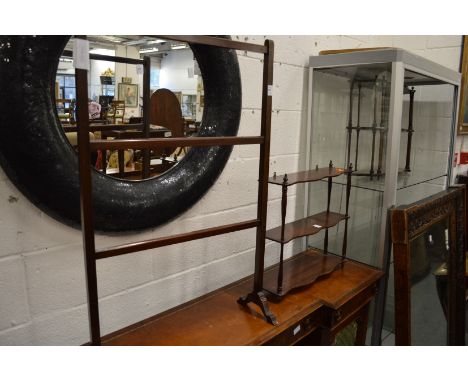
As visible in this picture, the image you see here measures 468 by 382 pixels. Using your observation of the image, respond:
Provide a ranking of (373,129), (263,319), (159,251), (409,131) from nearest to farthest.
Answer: (263,319) → (159,251) → (373,129) → (409,131)

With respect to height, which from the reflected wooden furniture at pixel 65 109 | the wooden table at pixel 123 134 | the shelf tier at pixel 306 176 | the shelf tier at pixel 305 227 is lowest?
the shelf tier at pixel 305 227

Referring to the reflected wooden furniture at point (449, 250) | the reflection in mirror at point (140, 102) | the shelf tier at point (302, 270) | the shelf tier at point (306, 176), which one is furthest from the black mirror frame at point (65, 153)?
the reflected wooden furniture at point (449, 250)

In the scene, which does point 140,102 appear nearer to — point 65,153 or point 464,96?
point 65,153

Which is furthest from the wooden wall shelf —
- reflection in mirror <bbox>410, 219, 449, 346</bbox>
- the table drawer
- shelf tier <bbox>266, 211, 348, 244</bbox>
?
reflection in mirror <bbox>410, 219, 449, 346</bbox>

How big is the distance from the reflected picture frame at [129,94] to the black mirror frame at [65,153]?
275 mm

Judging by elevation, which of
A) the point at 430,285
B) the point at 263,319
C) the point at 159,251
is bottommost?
the point at 430,285

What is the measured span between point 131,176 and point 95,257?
18.6 inches

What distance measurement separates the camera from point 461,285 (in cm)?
217

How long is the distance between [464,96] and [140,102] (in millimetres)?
2452

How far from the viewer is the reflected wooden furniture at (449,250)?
1.74 meters

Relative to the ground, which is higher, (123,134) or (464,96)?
(464,96)

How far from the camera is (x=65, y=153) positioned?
121cm

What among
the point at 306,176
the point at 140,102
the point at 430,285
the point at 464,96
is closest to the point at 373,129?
the point at 306,176

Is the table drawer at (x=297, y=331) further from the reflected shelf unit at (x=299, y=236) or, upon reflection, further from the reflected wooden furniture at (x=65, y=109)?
the reflected wooden furniture at (x=65, y=109)
